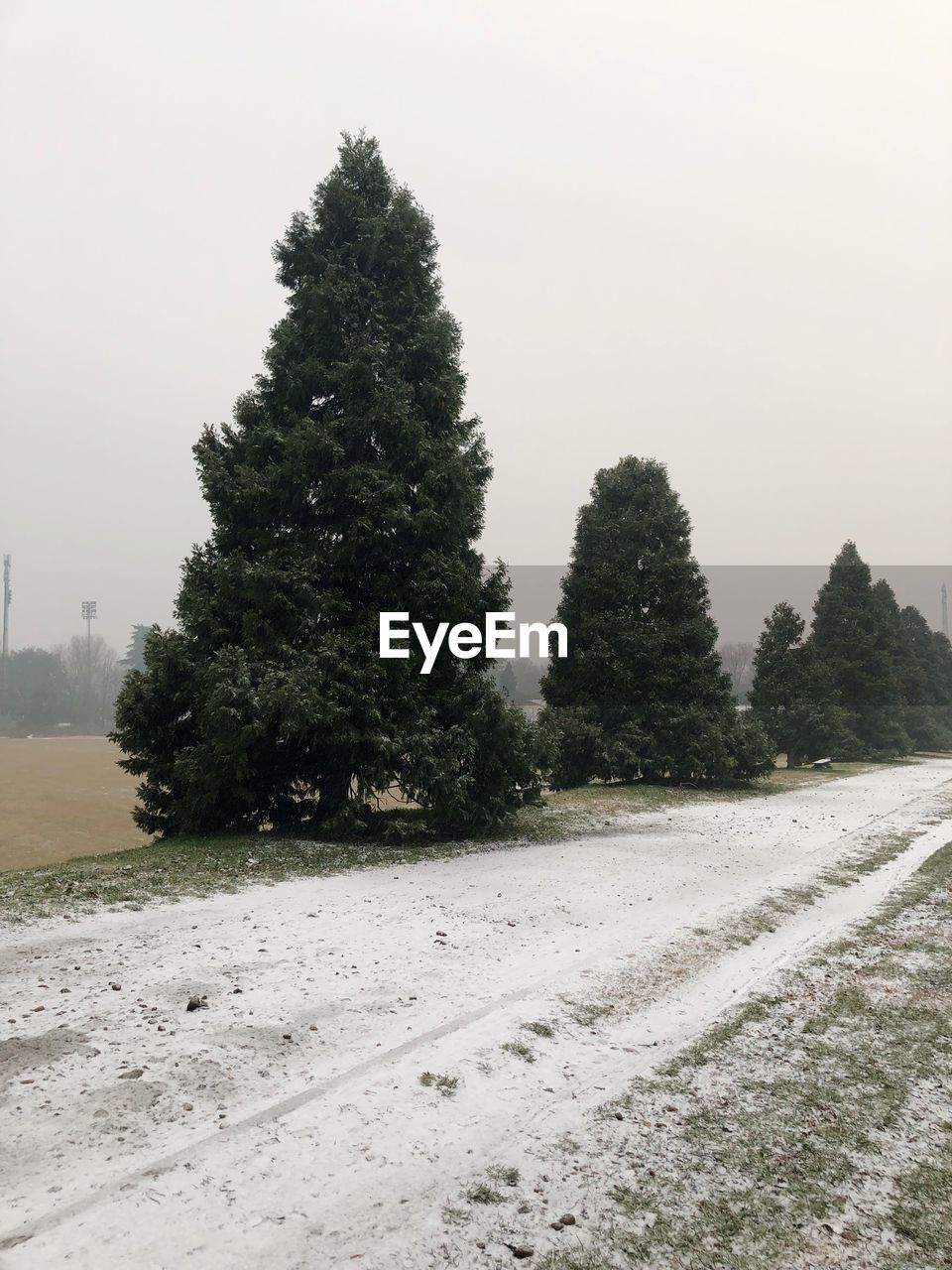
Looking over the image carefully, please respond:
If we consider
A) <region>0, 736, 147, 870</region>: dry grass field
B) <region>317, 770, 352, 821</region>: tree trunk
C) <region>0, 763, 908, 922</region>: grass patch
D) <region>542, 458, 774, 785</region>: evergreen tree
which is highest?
<region>542, 458, 774, 785</region>: evergreen tree

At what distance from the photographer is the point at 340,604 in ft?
32.9

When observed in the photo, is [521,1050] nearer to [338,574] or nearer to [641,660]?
[338,574]

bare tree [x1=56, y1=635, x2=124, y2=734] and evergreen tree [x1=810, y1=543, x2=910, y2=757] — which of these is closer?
evergreen tree [x1=810, y1=543, x2=910, y2=757]

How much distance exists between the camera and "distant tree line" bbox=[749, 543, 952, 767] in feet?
93.8

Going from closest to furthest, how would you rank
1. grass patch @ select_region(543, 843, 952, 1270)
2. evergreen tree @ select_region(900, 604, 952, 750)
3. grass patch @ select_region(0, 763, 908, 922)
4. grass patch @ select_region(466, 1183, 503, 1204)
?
1. grass patch @ select_region(543, 843, 952, 1270)
2. grass patch @ select_region(466, 1183, 503, 1204)
3. grass patch @ select_region(0, 763, 908, 922)
4. evergreen tree @ select_region(900, 604, 952, 750)

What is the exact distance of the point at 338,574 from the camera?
33.7 feet

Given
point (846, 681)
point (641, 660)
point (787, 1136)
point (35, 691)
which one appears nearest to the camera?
point (787, 1136)

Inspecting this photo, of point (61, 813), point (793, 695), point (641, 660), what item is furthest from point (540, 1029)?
point (793, 695)

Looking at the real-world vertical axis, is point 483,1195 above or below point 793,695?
below

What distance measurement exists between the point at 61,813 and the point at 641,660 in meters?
17.5

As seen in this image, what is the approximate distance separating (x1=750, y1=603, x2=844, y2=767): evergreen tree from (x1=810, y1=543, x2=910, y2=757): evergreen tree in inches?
125

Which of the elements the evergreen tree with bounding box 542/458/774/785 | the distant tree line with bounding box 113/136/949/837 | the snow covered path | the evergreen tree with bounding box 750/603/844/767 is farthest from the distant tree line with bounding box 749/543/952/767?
the snow covered path

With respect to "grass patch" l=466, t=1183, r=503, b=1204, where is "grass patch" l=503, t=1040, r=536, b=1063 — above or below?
below

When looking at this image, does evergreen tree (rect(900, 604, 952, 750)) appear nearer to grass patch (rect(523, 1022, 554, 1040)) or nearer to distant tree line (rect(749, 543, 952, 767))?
distant tree line (rect(749, 543, 952, 767))
